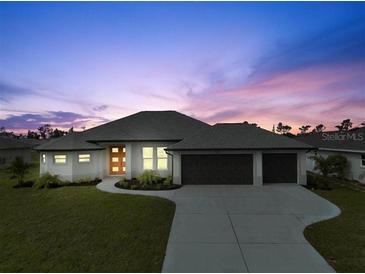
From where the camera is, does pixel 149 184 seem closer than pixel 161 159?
Yes

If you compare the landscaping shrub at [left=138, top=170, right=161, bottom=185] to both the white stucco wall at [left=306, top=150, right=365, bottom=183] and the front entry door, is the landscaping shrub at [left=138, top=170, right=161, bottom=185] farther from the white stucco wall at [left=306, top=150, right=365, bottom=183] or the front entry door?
the white stucco wall at [left=306, top=150, right=365, bottom=183]

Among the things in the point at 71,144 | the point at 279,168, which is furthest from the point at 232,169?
the point at 71,144

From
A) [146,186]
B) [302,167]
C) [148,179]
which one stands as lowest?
[146,186]

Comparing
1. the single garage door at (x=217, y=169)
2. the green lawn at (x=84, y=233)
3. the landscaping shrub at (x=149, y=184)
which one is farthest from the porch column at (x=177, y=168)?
the green lawn at (x=84, y=233)

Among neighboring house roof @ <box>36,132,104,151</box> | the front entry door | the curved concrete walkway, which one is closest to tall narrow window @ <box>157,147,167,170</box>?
the front entry door

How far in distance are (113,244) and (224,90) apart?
57.4ft

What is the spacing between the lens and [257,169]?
13305 millimetres

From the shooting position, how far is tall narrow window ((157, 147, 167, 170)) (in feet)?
51.3

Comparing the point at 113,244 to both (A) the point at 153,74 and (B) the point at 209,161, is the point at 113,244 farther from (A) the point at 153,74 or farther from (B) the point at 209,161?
(A) the point at 153,74

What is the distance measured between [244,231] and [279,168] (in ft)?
28.5

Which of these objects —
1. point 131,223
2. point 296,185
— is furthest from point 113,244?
point 296,185

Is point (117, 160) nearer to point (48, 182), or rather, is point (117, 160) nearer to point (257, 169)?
point (48, 182)

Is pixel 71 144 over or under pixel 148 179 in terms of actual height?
over

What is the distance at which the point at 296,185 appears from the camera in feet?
42.6
